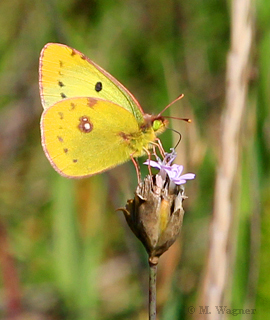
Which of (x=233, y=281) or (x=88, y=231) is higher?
(x=88, y=231)

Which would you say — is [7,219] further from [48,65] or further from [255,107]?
[255,107]

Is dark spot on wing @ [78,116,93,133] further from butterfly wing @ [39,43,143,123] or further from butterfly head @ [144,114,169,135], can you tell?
butterfly head @ [144,114,169,135]

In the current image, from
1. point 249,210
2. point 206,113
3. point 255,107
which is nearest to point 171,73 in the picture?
point 206,113

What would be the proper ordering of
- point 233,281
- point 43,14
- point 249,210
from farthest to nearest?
1. point 43,14
2. point 249,210
3. point 233,281

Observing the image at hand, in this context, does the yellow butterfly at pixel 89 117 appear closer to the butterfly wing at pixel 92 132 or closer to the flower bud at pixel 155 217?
the butterfly wing at pixel 92 132

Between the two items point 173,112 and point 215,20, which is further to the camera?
point 215,20

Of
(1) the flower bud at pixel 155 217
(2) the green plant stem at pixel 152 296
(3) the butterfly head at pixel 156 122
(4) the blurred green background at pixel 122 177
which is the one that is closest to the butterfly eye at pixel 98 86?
(3) the butterfly head at pixel 156 122
